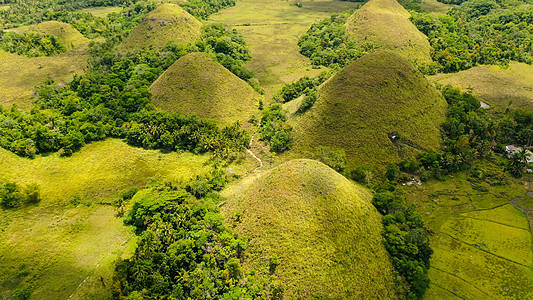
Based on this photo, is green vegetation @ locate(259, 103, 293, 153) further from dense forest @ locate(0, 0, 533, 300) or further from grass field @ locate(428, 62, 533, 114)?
grass field @ locate(428, 62, 533, 114)

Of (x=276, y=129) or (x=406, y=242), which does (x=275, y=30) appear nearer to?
(x=276, y=129)

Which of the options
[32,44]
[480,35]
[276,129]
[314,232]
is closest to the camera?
[314,232]

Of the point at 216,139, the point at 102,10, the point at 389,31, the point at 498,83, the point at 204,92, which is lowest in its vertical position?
the point at 498,83

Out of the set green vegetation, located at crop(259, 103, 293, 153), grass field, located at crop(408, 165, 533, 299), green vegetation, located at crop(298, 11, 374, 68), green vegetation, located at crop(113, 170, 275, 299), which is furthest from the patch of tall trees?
green vegetation, located at crop(298, 11, 374, 68)

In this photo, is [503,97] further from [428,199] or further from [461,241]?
[461,241]

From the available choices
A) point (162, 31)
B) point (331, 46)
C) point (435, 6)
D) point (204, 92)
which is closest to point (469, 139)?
point (204, 92)

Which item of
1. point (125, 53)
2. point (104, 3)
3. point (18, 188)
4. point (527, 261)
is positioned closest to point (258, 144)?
point (18, 188)

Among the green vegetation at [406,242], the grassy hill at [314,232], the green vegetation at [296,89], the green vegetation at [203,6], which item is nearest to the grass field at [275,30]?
the green vegetation at [203,6]
